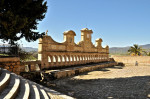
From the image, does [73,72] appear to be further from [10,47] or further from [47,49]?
[10,47]

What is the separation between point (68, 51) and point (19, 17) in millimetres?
10389

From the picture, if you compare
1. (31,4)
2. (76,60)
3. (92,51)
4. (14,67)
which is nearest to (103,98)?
(14,67)

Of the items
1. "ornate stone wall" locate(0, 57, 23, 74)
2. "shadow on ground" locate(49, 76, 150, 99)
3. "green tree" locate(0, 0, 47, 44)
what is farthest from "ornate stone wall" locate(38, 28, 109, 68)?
"shadow on ground" locate(49, 76, 150, 99)

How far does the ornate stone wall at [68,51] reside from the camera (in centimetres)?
1539

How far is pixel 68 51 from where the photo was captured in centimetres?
1900

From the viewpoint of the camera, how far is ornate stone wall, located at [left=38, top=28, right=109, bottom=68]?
1539 cm

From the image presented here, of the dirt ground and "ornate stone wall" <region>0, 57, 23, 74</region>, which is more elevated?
"ornate stone wall" <region>0, 57, 23, 74</region>

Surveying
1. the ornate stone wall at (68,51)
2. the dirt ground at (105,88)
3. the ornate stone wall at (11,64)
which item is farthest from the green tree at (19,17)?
the dirt ground at (105,88)

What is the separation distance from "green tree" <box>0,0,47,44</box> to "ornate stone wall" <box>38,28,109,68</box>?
3.41 m

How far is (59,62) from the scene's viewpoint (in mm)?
17547

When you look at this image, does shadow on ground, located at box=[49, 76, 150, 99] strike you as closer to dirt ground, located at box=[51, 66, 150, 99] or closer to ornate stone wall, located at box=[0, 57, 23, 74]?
dirt ground, located at box=[51, 66, 150, 99]

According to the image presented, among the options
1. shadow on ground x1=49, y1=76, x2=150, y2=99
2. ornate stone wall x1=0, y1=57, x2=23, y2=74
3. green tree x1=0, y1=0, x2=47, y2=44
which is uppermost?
green tree x1=0, y1=0, x2=47, y2=44

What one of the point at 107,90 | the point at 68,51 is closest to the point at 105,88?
the point at 107,90

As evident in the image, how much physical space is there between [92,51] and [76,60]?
20.7 feet
